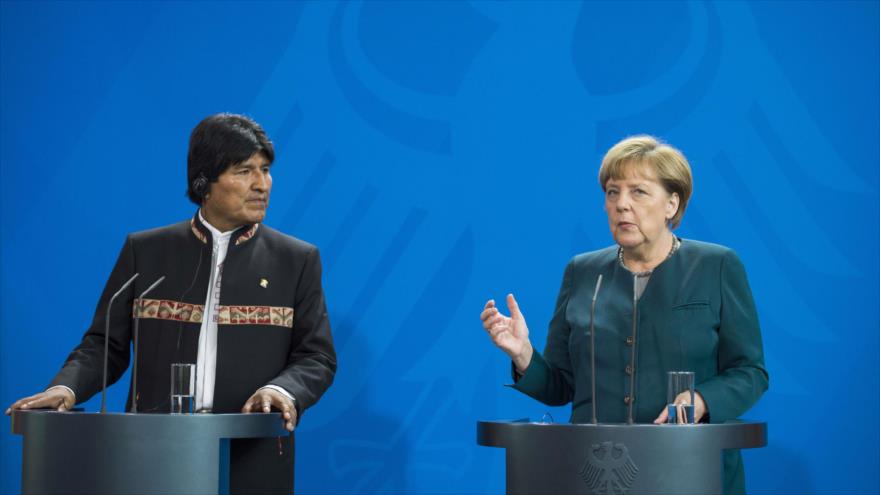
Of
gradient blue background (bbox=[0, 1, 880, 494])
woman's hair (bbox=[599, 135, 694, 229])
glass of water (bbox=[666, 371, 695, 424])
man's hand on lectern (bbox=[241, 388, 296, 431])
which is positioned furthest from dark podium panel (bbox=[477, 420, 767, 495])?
gradient blue background (bbox=[0, 1, 880, 494])

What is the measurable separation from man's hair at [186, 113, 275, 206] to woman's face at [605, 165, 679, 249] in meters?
1.00

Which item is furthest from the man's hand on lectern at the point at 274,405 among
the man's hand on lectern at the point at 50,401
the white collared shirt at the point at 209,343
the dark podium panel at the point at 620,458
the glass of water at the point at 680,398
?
the glass of water at the point at 680,398

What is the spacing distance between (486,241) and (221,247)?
3.52 feet

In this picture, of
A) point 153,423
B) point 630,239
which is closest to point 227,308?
point 153,423

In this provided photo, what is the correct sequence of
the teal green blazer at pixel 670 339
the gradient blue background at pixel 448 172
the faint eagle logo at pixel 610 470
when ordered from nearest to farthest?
the faint eagle logo at pixel 610 470 < the teal green blazer at pixel 670 339 < the gradient blue background at pixel 448 172

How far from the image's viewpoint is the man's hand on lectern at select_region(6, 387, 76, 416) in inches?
96.3

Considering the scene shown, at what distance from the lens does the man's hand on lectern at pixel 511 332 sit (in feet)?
8.23

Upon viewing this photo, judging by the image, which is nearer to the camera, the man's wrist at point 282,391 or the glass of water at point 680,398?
the glass of water at point 680,398

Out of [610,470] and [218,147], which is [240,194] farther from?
[610,470]

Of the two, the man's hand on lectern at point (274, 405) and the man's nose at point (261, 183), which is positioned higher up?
the man's nose at point (261, 183)

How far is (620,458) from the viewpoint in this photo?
204 cm

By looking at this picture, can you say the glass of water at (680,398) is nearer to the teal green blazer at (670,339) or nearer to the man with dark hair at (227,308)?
the teal green blazer at (670,339)

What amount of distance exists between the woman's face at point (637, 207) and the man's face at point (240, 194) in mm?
961

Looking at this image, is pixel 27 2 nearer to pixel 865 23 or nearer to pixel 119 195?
pixel 119 195
